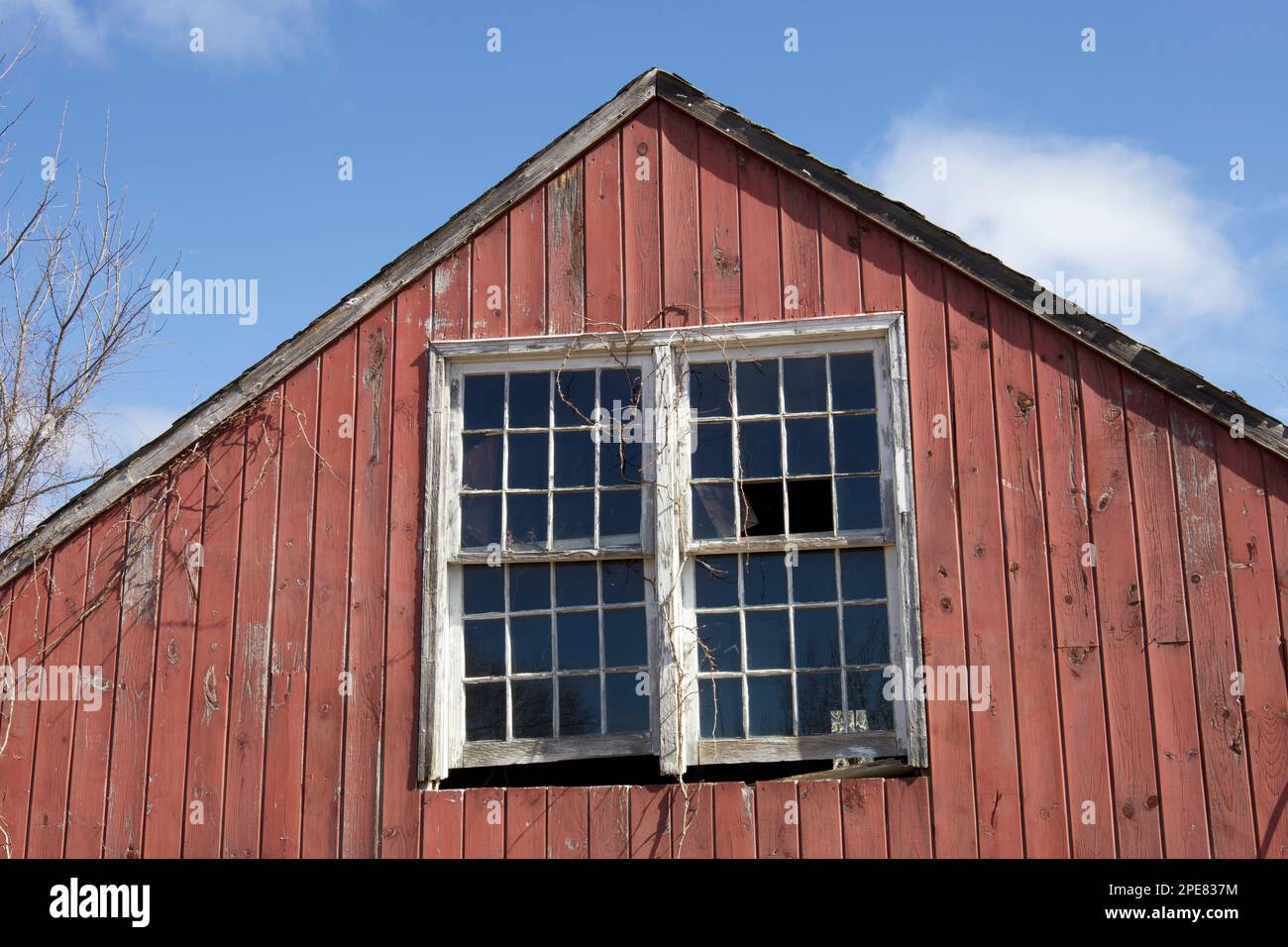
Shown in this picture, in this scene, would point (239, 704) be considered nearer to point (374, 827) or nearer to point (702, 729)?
point (374, 827)

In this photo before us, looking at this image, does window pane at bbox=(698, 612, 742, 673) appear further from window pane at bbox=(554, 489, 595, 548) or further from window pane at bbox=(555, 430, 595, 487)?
window pane at bbox=(555, 430, 595, 487)

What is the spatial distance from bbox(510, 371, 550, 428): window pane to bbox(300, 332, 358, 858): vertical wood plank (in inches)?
33.8

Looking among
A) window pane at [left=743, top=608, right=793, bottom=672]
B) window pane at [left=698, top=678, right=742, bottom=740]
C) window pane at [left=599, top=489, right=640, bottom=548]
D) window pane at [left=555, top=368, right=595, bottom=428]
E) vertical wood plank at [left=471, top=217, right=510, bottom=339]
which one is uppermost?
Answer: vertical wood plank at [left=471, top=217, right=510, bottom=339]

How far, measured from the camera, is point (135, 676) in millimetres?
6305

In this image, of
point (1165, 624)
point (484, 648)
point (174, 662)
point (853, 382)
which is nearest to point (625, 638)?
point (484, 648)

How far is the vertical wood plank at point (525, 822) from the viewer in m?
5.75

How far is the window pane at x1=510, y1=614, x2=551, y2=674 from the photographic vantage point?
610cm

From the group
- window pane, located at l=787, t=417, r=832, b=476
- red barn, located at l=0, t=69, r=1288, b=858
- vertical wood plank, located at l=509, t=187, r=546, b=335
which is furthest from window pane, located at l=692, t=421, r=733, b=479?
vertical wood plank, located at l=509, t=187, r=546, b=335

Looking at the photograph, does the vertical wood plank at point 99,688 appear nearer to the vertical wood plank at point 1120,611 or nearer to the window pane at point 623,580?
the window pane at point 623,580

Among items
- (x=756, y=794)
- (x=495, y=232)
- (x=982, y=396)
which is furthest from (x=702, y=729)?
(x=495, y=232)

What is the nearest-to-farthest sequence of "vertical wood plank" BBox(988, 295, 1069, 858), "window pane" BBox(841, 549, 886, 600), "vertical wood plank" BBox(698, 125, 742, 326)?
1. "vertical wood plank" BBox(988, 295, 1069, 858)
2. "window pane" BBox(841, 549, 886, 600)
3. "vertical wood plank" BBox(698, 125, 742, 326)

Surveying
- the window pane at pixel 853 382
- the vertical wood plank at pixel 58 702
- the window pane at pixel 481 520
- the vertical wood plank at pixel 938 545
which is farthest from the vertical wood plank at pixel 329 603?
the vertical wood plank at pixel 938 545

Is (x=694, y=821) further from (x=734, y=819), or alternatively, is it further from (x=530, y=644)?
(x=530, y=644)

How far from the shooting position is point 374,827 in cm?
593
